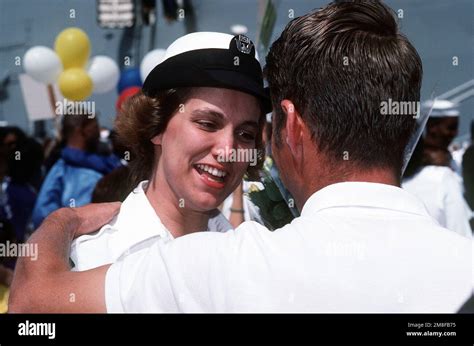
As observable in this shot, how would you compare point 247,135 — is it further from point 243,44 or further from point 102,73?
point 102,73

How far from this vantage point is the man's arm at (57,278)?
1331 millimetres

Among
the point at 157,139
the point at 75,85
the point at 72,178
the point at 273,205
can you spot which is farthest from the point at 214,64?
the point at 75,85

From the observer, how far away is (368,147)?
1.36 m

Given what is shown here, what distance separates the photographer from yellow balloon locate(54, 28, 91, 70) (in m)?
5.65

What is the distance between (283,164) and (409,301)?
0.36m

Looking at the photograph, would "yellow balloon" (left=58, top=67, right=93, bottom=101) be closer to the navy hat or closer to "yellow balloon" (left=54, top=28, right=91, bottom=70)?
"yellow balloon" (left=54, top=28, right=91, bottom=70)

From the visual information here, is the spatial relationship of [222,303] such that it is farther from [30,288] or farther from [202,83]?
[202,83]

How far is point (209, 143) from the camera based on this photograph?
188 centimetres

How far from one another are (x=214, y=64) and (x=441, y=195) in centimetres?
193

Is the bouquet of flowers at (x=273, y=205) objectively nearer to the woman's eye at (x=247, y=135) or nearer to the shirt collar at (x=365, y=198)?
the woman's eye at (x=247, y=135)

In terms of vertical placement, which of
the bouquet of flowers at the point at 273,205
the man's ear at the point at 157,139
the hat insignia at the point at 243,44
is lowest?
the bouquet of flowers at the point at 273,205

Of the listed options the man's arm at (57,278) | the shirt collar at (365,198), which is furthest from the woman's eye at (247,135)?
the shirt collar at (365,198)

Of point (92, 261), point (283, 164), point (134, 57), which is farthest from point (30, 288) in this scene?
point (134, 57)

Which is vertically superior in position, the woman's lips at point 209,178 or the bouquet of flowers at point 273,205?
the woman's lips at point 209,178
